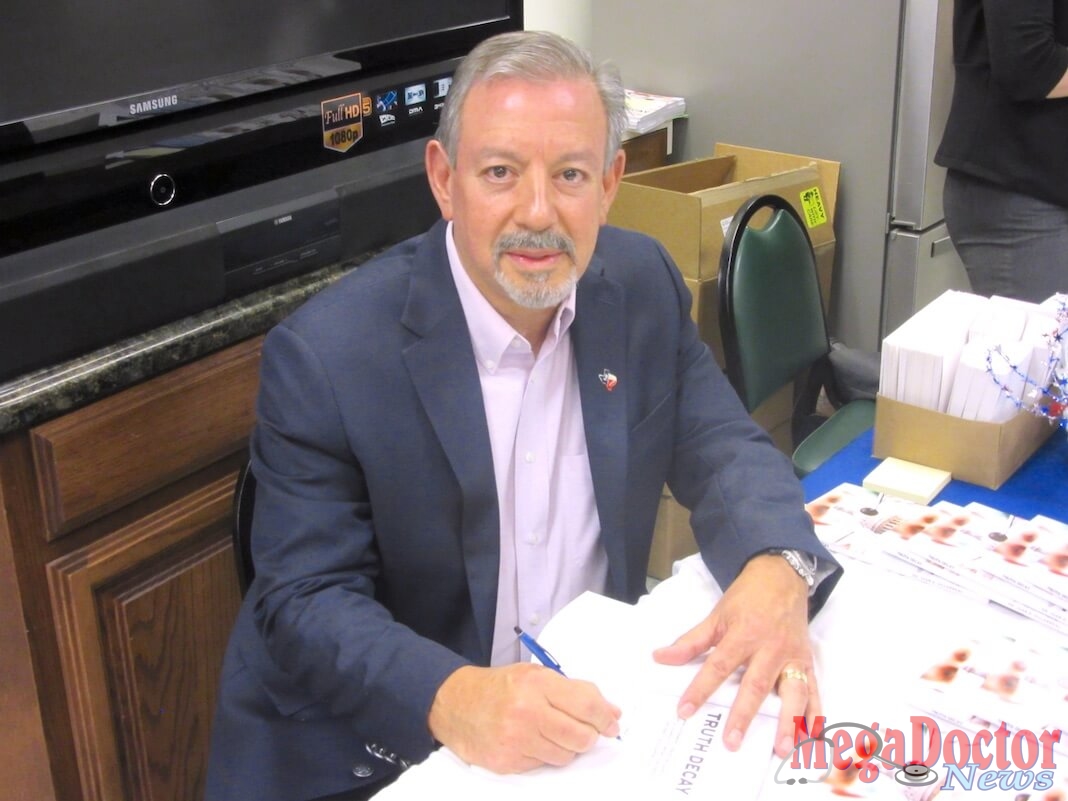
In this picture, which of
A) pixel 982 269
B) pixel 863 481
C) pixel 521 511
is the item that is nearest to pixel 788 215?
pixel 982 269

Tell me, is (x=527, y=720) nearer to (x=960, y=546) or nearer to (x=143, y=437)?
(x=960, y=546)

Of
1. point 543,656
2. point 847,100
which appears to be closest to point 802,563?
point 543,656

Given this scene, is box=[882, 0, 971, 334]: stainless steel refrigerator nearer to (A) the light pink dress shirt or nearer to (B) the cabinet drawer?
(A) the light pink dress shirt

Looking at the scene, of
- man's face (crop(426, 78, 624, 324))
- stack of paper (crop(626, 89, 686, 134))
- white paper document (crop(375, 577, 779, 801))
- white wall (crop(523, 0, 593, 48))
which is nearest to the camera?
white paper document (crop(375, 577, 779, 801))

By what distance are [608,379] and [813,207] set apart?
1541 mm

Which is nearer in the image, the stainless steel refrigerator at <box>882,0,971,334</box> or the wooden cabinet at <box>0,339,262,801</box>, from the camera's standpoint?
the wooden cabinet at <box>0,339,262,801</box>

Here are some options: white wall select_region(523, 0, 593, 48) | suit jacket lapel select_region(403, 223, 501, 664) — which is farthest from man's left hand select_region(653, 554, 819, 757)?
white wall select_region(523, 0, 593, 48)

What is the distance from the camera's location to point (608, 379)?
1461 millimetres

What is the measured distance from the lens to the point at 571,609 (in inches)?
46.3

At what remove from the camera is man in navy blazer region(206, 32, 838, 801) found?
3.92 ft

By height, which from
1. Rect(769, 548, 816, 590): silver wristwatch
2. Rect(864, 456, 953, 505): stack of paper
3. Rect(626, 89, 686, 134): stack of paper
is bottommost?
Rect(864, 456, 953, 505): stack of paper

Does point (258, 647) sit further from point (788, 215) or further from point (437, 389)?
point (788, 215)

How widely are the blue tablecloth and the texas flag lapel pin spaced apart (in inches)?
13.1

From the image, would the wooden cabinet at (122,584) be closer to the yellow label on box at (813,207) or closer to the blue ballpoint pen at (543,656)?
the blue ballpoint pen at (543,656)
